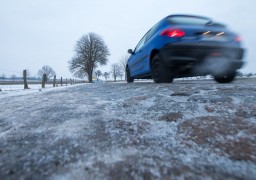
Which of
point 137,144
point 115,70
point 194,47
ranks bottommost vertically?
point 137,144

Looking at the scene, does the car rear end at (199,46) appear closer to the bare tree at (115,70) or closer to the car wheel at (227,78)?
the car wheel at (227,78)

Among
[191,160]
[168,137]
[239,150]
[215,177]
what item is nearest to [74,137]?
[168,137]

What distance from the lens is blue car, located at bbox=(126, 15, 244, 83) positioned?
3.41m

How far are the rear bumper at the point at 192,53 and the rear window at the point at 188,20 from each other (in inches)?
21.9

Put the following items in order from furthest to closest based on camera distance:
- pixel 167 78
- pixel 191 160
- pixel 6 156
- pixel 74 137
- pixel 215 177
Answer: pixel 167 78 < pixel 74 137 < pixel 6 156 < pixel 191 160 < pixel 215 177

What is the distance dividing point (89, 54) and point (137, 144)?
32338 mm

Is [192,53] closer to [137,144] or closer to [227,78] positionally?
[227,78]

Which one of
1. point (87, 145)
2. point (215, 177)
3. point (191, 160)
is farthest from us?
point (87, 145)

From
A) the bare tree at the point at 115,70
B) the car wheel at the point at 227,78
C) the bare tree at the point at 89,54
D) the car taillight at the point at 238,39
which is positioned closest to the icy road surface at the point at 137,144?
the car taillight at the point at 238,39

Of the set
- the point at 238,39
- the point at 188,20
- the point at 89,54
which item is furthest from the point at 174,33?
the point at 89,54

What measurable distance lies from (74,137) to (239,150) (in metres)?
1.05

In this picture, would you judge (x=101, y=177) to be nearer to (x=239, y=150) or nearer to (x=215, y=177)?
(x=215, y=177)

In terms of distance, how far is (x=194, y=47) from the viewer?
3385 millimetres

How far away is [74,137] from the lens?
1384 millimetres
